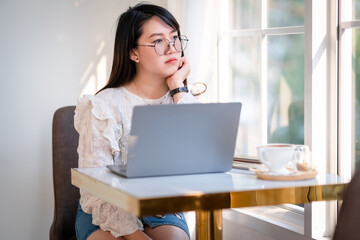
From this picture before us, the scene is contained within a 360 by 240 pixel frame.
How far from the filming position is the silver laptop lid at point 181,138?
1.37m

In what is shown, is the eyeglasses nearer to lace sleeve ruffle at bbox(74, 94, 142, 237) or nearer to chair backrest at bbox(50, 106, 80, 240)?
lace sleeve ruffle at bbox(74, 94, 142, 237)

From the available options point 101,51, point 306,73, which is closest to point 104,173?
point 306,73

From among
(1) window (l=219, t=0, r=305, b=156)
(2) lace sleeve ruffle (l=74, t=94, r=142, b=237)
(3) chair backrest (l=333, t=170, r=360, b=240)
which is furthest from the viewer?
(1) window (l=219, t=0, r=305, b=156)

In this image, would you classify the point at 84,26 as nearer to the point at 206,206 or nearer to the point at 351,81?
the point at 351,81

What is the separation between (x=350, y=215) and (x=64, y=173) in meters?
1.56

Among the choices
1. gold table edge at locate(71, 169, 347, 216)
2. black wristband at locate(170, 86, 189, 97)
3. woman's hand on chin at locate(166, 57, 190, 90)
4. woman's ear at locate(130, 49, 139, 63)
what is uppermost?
woman's ear at locate(130, 49, 139, 63)

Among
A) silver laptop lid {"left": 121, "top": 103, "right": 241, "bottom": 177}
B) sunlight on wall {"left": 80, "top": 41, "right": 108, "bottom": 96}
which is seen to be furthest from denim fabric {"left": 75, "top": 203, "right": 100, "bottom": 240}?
sunlight on wall {"left": 80, "top": 41, "right": 108, "bottom": 96}

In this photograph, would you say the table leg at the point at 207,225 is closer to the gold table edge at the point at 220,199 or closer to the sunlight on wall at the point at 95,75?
the gold table edge at the point at 220,199

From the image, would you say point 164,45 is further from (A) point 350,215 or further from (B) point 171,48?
(A) point 350,215

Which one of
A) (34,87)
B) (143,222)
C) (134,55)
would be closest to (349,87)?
(134,55)

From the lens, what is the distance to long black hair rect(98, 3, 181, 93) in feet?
6.94

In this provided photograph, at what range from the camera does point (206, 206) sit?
3.91 ft

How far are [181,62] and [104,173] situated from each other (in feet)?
2.67

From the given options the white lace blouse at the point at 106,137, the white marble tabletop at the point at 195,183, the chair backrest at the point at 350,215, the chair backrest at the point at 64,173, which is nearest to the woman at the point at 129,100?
the white lace blouse at the point at 106,137
